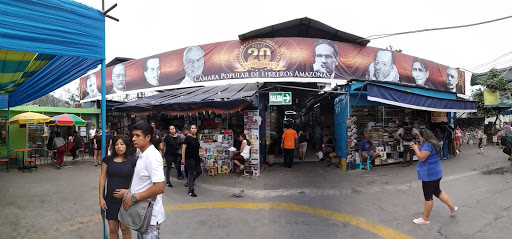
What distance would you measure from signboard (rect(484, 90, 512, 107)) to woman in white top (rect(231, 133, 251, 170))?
51.9 feet

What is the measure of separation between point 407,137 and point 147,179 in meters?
9.13

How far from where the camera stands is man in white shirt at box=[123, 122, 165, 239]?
2367 mm

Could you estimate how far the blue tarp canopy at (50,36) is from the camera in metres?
2.71

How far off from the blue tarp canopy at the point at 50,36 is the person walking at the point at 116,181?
1.32 m

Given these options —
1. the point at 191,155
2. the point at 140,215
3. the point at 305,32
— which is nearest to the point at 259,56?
the point at 305,32

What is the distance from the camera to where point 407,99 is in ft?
26.3

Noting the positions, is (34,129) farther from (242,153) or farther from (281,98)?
(281,98)

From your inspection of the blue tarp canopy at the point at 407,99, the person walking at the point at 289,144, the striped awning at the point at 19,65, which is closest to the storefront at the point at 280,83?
the blue tarp canopy at the point at 407,99

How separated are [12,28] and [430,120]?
12.2 meters

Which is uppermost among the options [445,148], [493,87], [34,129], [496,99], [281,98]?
[493,87]

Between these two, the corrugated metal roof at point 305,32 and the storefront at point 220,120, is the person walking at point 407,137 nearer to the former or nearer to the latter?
the corrugated metal roof at point 305,32

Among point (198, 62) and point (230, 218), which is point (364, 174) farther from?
point (198, 62)

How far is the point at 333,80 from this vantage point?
1143cm

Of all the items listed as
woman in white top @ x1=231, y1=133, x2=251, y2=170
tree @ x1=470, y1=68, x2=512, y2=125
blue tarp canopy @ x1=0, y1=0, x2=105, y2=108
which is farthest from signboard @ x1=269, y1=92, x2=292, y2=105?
tree @ x1=470, y1=68, x2=512, y2=125
